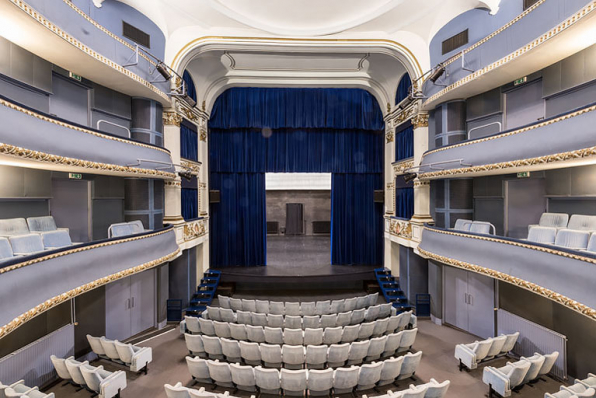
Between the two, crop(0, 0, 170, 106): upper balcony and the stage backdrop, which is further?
the stage backdrop

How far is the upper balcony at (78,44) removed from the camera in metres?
6.34

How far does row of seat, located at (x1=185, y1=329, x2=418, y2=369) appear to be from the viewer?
7.43 meters

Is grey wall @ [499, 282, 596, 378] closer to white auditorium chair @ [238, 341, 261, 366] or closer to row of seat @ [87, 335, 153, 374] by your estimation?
white auditorium chair @ [238, 341, 261, 366]

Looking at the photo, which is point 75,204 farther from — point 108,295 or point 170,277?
point 170,277

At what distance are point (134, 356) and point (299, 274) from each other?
7698 mm

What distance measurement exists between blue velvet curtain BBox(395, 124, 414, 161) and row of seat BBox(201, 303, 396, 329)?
6503 millimetres

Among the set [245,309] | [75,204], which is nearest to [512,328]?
[245,309]

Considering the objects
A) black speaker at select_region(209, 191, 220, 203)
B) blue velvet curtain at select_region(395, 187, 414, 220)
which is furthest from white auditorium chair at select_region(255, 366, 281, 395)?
black speaker at select_region(209, 191, 220, 203)

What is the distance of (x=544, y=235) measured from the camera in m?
7.89

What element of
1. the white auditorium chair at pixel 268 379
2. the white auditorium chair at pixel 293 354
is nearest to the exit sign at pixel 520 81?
the white auditorium chair at pixel 293 354

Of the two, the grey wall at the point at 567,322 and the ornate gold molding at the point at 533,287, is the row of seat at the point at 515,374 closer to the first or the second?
the grey wall at the point at 567,322

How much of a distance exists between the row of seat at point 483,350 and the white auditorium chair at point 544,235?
9.14 feet

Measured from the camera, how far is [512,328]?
30.2 feet

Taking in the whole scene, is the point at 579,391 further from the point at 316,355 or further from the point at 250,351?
the point at 250,351
